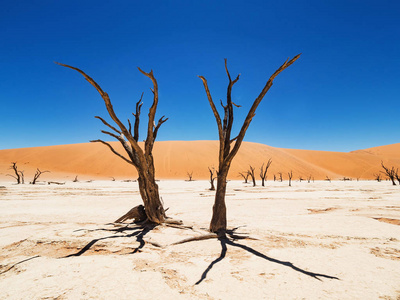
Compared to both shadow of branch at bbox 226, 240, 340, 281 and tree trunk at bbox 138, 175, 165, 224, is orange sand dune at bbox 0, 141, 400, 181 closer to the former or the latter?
tree trunk at bbox 138, 175, 165, 224

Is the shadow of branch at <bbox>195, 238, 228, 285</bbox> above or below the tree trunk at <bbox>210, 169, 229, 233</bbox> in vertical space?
below

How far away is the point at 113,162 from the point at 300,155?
188ft

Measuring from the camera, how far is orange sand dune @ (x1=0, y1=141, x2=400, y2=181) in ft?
162

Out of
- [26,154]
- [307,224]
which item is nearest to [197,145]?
[26,154]

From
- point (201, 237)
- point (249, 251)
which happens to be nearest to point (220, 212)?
point (201, 237)

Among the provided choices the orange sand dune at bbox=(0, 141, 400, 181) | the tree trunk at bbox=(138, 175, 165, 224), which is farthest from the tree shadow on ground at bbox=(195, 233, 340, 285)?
the orange sand dune at bbox=(0, 141, 400, 181)

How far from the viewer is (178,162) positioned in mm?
55250

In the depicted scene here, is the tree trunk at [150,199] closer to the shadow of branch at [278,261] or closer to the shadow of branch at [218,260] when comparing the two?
the shadow of branch at [218,260]

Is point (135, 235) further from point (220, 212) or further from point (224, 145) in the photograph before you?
point (224, 145)

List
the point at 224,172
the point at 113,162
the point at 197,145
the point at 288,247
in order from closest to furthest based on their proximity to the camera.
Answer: the point at 288,247 < the point at 224,172 < the point at 113,162 < the point at 197,145

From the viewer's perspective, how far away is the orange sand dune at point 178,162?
162 feet

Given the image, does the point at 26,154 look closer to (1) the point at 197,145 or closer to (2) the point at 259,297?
(1) the point at 197,145

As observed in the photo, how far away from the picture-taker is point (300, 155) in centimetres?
7488

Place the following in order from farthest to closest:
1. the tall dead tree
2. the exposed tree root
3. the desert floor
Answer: the tall dead tree < the exposed tree root < the desert floor
